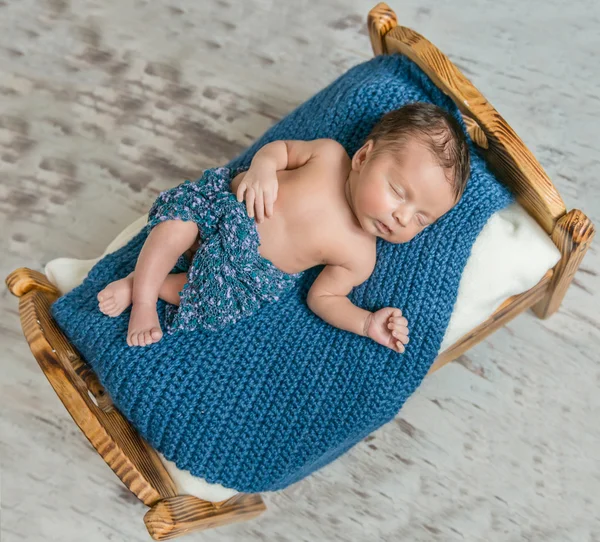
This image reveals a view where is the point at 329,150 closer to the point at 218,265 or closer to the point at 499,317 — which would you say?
the point at 218,265

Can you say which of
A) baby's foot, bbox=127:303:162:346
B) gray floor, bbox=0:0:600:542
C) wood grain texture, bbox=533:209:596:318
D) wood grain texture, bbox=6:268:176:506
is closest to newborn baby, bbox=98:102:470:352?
baby's foot, bbox=127:303:162:346

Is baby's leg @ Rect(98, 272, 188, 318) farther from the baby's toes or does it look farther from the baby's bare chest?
the baby's toes

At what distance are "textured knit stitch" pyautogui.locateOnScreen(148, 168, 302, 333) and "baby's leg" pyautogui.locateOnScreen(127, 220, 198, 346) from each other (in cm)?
3

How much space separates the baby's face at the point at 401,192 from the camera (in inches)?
46.4

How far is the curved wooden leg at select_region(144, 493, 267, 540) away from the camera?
1.13 metres

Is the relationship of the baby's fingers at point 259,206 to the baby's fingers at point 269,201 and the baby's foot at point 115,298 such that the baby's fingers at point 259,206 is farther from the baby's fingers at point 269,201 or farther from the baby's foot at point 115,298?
the baby's foot at point 115,298

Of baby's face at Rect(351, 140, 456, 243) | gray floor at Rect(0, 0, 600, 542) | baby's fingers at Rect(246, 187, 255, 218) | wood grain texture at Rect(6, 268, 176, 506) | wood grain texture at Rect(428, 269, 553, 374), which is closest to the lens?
wood grain texture at Rect(6, 268, 176, 506)

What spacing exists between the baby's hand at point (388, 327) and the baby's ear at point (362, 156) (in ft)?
1.01

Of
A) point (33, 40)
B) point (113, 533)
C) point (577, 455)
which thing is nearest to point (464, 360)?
point (577, 455)

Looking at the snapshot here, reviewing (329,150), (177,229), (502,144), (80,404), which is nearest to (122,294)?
(177,229)

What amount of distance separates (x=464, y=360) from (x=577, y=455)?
0.37 m

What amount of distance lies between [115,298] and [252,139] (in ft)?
2.95

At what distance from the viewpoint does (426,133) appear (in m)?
1.19

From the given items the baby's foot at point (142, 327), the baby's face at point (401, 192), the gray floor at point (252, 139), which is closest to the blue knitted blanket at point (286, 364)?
the baby's foot at point (142, 327)
